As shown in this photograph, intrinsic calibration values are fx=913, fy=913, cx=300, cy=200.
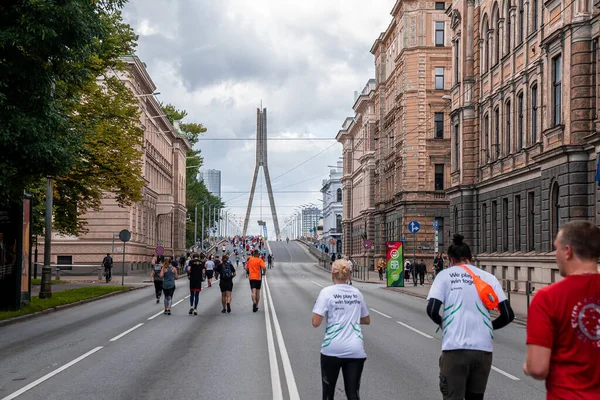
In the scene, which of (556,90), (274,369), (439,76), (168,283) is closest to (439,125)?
(439,76)

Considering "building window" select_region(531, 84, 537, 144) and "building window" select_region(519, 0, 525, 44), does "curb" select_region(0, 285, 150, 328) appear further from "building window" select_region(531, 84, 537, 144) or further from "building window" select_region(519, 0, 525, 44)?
"building window" select_region(519, 0, 525, 44)

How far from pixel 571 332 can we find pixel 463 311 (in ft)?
10.2

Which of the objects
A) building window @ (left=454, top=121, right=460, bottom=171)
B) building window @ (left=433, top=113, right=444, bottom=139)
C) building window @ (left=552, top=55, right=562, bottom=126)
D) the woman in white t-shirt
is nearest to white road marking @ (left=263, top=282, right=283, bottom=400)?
the woman in white t-shirt

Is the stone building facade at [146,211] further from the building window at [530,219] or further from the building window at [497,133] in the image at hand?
the building window at [530,219]

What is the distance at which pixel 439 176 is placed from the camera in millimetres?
72062

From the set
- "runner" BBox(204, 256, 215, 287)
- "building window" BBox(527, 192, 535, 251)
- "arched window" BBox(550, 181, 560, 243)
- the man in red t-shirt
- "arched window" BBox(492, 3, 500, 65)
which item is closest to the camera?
the man in red t-shirt

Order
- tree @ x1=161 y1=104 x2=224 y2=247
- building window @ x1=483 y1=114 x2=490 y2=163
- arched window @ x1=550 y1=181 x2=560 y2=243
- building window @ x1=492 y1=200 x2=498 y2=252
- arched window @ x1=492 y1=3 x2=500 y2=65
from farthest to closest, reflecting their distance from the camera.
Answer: tree @ x1=161 y1=104 x2=224 y2=247, building window @ x1=483 y1=114 x2=490 y2=163, arched window @ x1=492 y1=3 x2=500 y2=65, building window @ x1=492 y1=200 x2=498 y2=252, arched window @ x1=550 y1=181 x2=560 y2=243

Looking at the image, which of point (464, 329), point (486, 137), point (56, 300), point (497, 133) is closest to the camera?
point (464, 329)

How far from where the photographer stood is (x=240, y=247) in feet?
452

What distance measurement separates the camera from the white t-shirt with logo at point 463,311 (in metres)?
7.53

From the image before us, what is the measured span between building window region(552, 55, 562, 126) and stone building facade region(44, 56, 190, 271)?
1761 cm

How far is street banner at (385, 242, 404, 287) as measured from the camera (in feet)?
153

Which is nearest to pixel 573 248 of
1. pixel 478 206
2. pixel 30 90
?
pixel 30 90

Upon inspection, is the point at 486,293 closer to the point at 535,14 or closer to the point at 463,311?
the point at 463,311
